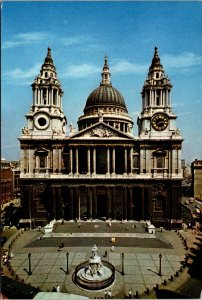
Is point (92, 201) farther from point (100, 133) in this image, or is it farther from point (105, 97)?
point (105, 97)

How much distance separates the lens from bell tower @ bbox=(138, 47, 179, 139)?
123 feet

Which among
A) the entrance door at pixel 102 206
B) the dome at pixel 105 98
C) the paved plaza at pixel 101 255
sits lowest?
the paved plaza at pixel 101 255

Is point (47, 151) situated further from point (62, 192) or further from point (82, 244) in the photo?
point (82, 244)

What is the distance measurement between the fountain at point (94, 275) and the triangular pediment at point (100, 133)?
19129 millimetres

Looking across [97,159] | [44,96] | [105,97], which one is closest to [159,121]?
[97,159]

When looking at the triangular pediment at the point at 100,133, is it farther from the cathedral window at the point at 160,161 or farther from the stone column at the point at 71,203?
the stone column at the point at 71,203

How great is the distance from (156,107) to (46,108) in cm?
1667

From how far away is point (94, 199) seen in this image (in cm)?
3662

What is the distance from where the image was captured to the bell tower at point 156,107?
123 feet

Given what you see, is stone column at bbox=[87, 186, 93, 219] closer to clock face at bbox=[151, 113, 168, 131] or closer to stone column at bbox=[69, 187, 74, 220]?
stone column at bbox=[69, 187, 74, 220]

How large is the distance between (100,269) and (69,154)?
19338mm

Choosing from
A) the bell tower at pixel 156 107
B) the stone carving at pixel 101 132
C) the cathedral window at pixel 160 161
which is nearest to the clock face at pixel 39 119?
the stone carving at pixel 101 132

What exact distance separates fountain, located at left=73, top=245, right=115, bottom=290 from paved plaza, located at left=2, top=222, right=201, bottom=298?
0.41 m

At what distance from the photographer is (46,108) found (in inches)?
1519
